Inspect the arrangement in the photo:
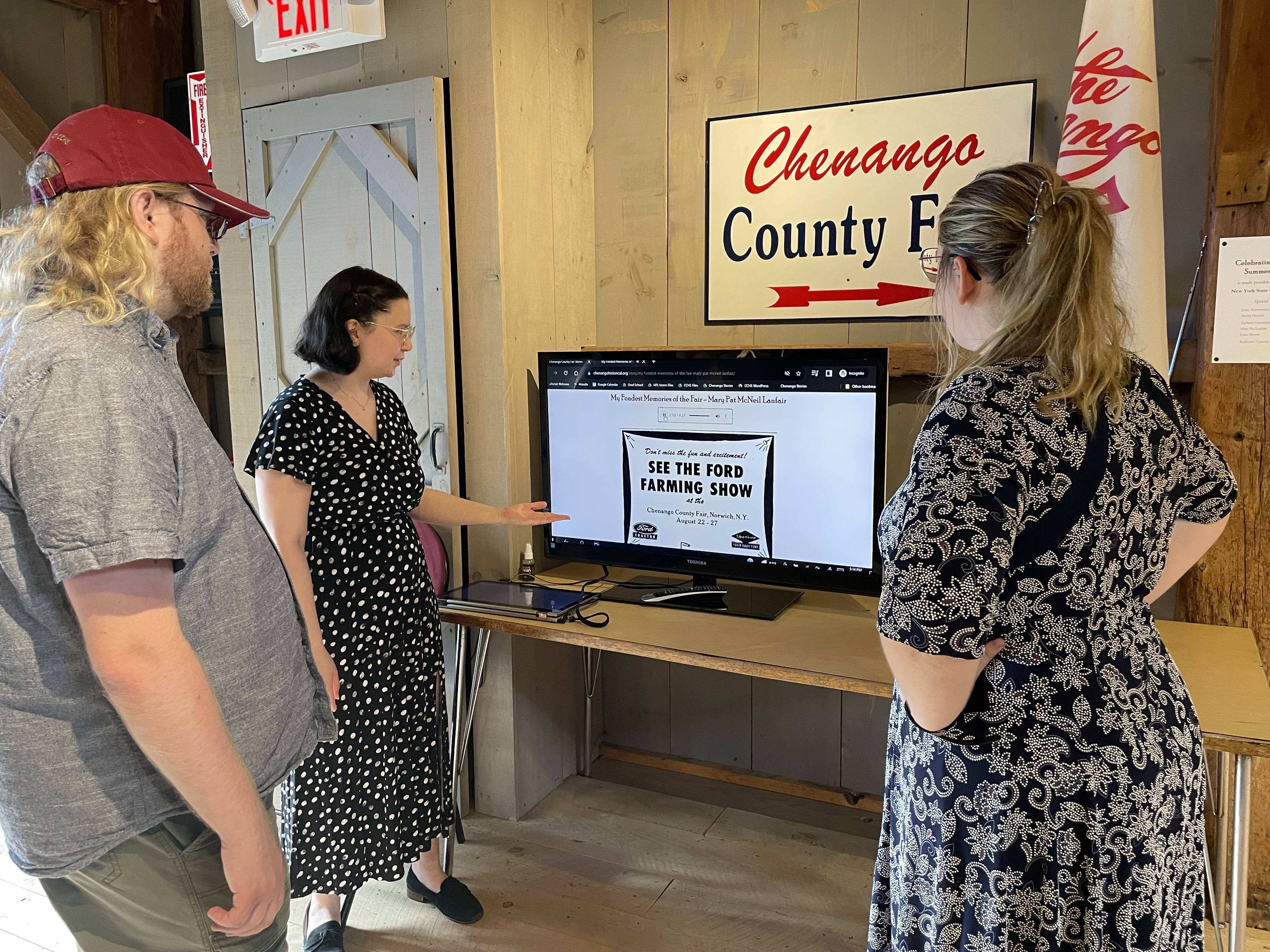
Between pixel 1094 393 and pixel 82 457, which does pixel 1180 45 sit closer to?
pixel 1094 393

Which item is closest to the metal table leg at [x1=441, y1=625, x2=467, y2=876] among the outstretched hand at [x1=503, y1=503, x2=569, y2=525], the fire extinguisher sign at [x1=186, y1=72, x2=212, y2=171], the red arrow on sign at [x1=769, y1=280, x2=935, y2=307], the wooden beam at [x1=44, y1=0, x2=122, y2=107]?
the outstretched hand at [x1=503, y1=503, x2=569, y2=525]

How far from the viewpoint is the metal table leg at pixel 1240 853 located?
1514mm

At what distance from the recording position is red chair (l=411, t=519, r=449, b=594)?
2430 millimetres

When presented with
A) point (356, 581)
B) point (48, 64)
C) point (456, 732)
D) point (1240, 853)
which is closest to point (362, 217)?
point (356, 581)

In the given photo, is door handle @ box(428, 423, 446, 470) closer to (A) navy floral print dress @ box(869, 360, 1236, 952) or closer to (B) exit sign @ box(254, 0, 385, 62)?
(B) exit sign @ box(254, 0, 385, 62)

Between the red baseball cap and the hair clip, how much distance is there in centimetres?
106

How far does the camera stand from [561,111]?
259 centimetres

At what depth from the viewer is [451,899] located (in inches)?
87.1

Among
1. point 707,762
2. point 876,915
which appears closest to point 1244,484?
point 876,915

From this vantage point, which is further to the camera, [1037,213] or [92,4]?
[92,4]

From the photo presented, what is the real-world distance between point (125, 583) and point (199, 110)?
2.90 meters

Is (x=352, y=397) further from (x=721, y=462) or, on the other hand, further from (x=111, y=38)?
(x=111, y=38)

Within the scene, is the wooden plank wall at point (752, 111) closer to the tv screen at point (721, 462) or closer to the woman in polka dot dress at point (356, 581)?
the tv screen at point (721, 462)

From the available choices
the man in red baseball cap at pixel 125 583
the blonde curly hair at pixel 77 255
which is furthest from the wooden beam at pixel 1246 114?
the blonde curly hair at pixel 77 255
